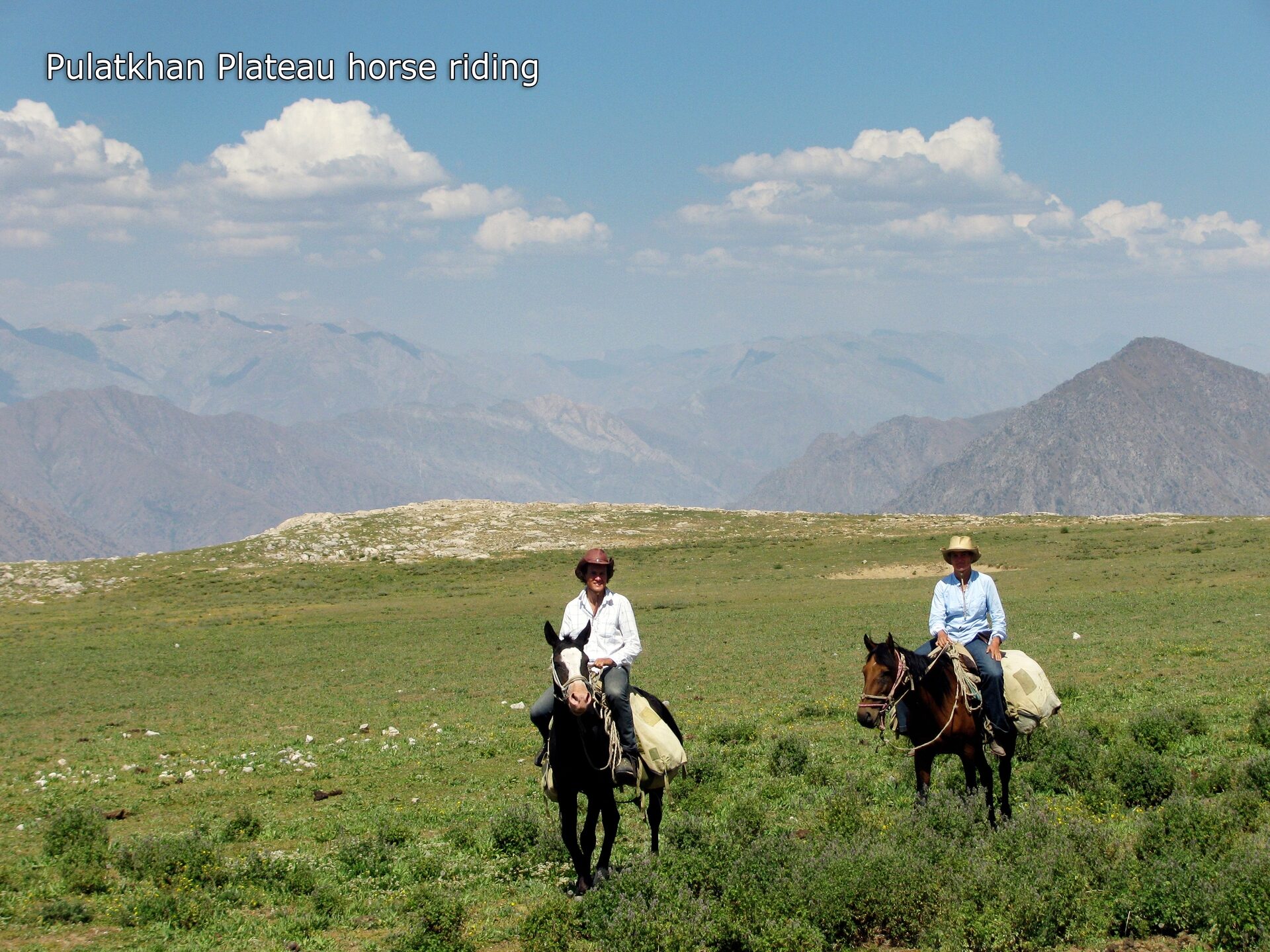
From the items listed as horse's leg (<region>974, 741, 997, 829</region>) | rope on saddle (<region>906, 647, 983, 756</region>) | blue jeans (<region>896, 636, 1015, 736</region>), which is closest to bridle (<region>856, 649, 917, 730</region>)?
Answer: rope on saddle (<region>906, 647, 983, 756</region>)

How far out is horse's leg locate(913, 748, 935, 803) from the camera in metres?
11.3

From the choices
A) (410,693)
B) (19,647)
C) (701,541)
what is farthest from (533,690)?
(701,541)

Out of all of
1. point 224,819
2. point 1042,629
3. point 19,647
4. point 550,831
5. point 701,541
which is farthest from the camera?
point 701,541

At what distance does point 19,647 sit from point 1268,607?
2050 inches

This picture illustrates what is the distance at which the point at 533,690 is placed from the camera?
28250 mm

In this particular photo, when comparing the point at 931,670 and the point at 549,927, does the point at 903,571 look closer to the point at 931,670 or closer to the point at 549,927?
the point at 931,670

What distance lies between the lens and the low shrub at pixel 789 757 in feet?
49.2

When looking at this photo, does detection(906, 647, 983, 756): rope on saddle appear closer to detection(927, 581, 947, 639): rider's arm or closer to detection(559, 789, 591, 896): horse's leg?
detection(927, 581, 947, 639): rider's arm

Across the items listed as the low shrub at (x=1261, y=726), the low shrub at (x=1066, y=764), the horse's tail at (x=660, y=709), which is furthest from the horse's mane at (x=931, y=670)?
the low shrub at (x=1261, y=726)

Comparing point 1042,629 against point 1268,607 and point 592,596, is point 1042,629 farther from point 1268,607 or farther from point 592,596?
point 592,596

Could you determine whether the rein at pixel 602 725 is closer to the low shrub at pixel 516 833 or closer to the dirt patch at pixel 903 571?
the low shrub at pixel 516 833

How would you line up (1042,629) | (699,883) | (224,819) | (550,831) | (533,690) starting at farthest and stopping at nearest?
(1042,629), (533,690), (224,819), (550,831), (699,883)

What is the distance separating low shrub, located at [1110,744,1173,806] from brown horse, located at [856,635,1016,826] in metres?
1.98

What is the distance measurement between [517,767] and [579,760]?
820 centimetres
